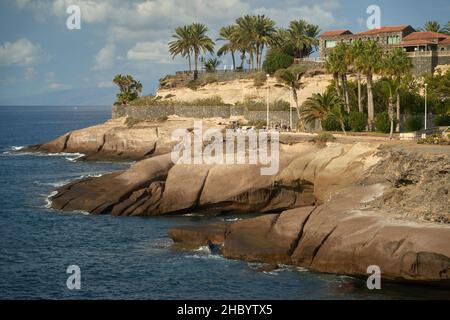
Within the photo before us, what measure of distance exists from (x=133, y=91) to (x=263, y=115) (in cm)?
3583

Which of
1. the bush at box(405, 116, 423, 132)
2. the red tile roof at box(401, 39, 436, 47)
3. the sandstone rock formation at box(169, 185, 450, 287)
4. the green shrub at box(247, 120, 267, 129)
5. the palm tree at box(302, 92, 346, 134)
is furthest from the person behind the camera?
the red tile roof at box(401, 39, 436, 47)

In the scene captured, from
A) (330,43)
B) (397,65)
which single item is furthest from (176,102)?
(397,65)

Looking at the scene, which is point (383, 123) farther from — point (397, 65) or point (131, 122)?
point (131, 122)

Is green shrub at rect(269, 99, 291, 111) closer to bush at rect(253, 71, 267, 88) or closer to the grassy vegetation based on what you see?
the grassy vegetation

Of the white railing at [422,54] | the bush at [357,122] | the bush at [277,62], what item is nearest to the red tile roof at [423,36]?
the white railing at [422,54]

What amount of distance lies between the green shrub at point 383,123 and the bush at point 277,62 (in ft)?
104

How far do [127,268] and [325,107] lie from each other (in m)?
34.7

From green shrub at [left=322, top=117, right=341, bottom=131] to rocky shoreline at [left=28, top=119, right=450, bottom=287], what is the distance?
10973 mm

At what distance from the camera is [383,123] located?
6506 cm

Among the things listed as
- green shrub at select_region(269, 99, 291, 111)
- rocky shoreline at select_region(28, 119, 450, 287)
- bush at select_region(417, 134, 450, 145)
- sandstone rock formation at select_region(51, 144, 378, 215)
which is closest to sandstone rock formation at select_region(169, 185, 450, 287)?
rocky shoreline at select_region(28, 119, 450, 287)

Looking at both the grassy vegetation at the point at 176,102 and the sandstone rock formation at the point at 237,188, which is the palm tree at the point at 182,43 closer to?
the grassy vegetation at the point at 176,102

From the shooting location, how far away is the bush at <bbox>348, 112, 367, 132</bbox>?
66.3m
